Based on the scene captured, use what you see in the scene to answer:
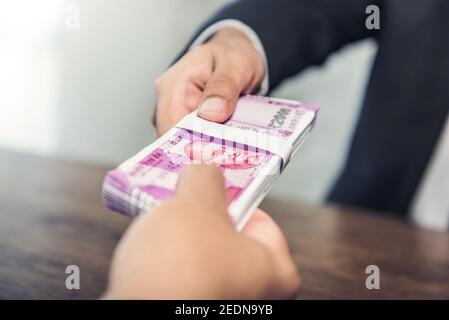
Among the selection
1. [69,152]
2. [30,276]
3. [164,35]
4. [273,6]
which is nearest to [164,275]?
[30,276]

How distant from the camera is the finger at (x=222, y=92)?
1.07ft

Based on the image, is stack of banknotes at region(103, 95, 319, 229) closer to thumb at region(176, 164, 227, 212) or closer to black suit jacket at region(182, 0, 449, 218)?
thumb at region(176, 164, 227, 212)

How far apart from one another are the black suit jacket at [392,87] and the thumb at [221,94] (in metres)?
0.29

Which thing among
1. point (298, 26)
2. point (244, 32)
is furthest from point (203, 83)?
point (298, 26)

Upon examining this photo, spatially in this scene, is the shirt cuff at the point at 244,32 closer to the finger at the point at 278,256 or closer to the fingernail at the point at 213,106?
the fingernail at the point at 213,106

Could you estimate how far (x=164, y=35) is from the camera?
2.59 ft

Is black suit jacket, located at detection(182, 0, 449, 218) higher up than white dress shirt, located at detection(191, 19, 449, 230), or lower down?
higher up

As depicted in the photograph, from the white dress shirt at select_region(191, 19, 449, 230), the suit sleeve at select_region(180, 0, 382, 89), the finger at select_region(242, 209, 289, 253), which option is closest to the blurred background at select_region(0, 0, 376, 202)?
the suit sleeve at select_region(180, 0, 382, 89)

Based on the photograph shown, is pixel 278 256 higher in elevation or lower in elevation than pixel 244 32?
lower

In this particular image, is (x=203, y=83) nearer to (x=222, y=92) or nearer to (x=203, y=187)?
(x=222, y=92)

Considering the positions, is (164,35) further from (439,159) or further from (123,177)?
(123,177)

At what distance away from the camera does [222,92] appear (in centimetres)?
34

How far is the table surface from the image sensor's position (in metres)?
0.39

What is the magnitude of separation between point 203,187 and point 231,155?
0.25ft
